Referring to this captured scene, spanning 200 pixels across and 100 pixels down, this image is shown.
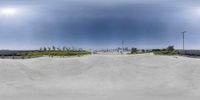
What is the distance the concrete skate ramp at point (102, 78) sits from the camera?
24031mm

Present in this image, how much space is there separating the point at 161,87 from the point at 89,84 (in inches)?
229

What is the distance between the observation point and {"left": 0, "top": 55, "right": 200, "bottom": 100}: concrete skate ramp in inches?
946

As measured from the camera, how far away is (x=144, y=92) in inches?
978

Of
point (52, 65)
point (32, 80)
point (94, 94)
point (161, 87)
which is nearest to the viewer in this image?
point (94, 94)

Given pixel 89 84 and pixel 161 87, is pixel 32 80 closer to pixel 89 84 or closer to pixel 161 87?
pixel 89 84

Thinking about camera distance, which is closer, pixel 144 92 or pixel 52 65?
pixel 144 92

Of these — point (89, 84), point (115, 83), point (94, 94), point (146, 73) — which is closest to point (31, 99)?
point (94, 94)

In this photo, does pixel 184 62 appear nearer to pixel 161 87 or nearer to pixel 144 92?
pixel 161 87

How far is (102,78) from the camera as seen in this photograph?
95.1 ft

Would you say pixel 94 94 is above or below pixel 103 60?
below

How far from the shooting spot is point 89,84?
27.5 m

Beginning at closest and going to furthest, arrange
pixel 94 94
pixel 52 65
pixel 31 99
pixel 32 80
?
1. pixel 31 99
2. pixel 94 94
3. pixel 32 80
4. pixel 52 65

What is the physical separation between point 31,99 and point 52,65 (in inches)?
414

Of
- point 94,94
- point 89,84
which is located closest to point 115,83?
point 89,84
